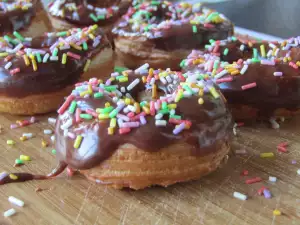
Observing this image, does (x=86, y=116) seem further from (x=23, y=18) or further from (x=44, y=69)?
(x=23, y=18)

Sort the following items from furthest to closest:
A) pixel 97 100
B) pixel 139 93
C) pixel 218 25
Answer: pixel 218 25 → pixel 139 93 → pixel 97 100

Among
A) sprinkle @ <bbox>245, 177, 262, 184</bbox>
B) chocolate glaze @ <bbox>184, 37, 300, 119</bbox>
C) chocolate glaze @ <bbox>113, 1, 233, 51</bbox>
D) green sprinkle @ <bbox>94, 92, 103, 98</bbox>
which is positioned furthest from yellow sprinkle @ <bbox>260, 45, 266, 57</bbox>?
green sprinkle @ <bbox>94, 92, 103, 98</bbox>

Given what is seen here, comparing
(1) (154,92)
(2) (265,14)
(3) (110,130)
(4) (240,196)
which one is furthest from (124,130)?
(2) (265,14)

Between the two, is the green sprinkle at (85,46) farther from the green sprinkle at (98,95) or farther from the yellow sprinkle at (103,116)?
the yellow sprinkle at (103,116)

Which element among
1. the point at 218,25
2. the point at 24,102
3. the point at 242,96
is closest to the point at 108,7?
the point at 218,25

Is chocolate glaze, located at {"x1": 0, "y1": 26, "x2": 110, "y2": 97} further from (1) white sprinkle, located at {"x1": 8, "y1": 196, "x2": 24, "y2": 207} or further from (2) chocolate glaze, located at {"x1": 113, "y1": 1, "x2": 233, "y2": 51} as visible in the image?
(1) white sprinkle, located at {"x1": 8, "y1": 196, "x2": 24, "y2": 207}

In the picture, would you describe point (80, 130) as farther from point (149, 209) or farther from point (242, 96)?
point (242, 96)
